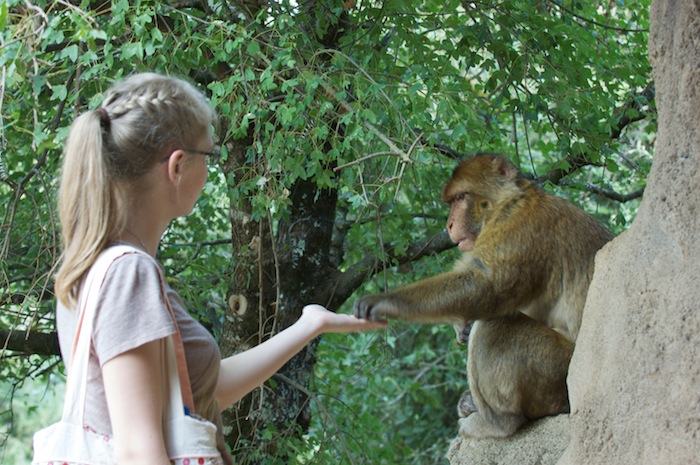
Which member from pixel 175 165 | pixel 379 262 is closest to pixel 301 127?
pixel 379 262

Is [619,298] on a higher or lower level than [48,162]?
higher

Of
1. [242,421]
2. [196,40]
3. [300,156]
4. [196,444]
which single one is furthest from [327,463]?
[196,444]

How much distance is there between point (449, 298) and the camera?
3.66 m

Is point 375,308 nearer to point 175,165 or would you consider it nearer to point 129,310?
point 175,165

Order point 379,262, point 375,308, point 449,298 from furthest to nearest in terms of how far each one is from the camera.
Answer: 1. point 379,262
2. point 449,298
3. point 375,308

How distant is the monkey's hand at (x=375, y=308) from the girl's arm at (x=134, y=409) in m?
1.50

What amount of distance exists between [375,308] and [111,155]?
1612mm

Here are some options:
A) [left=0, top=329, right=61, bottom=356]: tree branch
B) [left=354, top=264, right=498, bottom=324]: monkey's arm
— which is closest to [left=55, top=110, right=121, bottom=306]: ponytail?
[left=354, top=264, right=498, bottom=324]: monkey's arm

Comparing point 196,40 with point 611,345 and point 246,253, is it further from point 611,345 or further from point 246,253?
point 611,345

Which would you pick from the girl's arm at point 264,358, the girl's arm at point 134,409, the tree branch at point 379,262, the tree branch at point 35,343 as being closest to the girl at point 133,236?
the girl's arm at point 134,409

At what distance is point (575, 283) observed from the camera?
3.77m

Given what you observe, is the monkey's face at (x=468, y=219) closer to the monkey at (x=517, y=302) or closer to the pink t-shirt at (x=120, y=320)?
the monkey at (x=517, y=302)

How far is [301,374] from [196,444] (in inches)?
135

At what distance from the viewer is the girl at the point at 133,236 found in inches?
74.6
